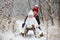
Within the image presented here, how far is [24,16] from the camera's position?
1.92 m

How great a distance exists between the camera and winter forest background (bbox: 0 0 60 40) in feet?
6.28

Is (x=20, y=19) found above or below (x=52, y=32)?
above

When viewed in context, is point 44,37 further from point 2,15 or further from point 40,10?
point 2,15

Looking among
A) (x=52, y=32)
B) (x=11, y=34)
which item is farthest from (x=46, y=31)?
(x=11, y=34)

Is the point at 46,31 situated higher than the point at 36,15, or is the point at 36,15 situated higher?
the point at 36,15

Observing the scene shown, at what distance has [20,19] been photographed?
1.91 metres

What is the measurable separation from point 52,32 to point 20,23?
1.03 ft

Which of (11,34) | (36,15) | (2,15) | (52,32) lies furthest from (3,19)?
(52,32)

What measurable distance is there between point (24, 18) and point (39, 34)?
0.21 m

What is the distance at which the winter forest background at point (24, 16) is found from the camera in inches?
75.4

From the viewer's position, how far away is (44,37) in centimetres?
191

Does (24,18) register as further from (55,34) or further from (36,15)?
(55,34)

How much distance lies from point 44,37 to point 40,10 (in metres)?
0.26

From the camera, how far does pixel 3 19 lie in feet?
6.32
